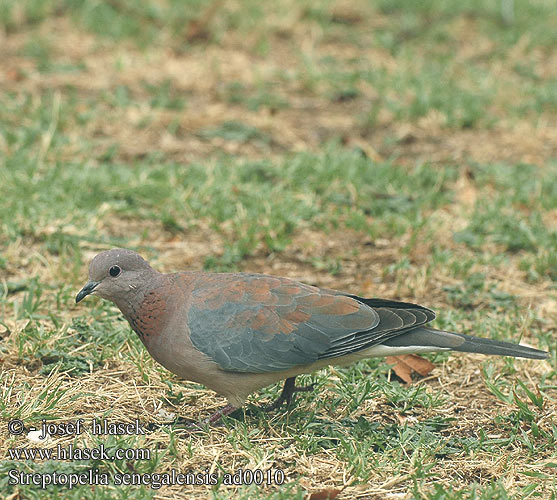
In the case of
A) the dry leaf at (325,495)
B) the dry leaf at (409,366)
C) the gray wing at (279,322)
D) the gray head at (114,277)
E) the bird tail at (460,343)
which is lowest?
the dry leaf at (409,366)

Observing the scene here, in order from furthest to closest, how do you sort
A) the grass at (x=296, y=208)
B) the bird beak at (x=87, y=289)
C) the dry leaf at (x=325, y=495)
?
the bird beak at (x=87, y=289) → the grass at (x=296, y=208) → the dry leaf at (x=325, y=495)

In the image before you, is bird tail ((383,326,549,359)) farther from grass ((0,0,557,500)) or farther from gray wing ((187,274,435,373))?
grass ((0,0,557,500))

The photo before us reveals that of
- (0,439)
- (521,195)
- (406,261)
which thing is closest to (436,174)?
(521,195)

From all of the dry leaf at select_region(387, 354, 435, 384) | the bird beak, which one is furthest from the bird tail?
the bird beak

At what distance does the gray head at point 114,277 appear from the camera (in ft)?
12.9

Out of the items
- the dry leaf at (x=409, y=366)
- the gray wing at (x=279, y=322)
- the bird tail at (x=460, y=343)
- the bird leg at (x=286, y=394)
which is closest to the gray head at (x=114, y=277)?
the gray wing at (x=279, y=322)

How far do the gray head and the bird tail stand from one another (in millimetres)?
→ 1160

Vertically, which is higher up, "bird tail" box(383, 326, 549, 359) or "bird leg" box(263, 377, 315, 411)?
"bird tail" box(383, 326, 549, 359)

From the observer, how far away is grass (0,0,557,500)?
3.69 meters

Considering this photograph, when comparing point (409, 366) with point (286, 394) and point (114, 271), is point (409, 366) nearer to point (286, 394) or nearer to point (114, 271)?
point (286, 394)

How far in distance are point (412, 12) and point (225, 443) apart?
289 inches

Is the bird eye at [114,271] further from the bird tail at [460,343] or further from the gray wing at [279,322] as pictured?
the bird tail at [460,343]
